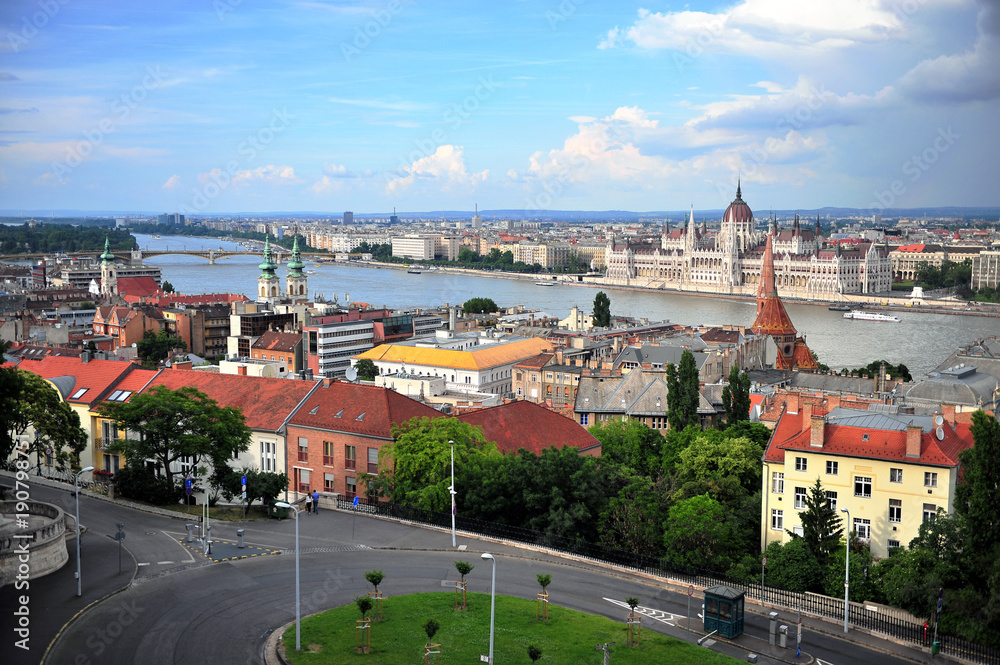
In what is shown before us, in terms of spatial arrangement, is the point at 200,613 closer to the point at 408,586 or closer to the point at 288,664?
the point at 288,664

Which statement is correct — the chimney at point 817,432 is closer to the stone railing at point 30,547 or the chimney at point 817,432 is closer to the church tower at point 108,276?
the stone railing at point 30,547

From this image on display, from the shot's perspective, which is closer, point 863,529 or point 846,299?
point 863,529

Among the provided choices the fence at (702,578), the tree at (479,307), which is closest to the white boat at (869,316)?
the tree at (479,307)

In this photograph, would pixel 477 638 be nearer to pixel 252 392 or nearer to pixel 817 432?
pixel 817 432

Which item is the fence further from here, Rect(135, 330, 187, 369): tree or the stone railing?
Rect(135, 330, 187, 369): tree

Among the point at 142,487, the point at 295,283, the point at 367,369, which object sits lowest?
the point at 367,369

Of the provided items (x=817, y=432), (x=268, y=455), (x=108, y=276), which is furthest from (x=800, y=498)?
(x=108, y=276)
